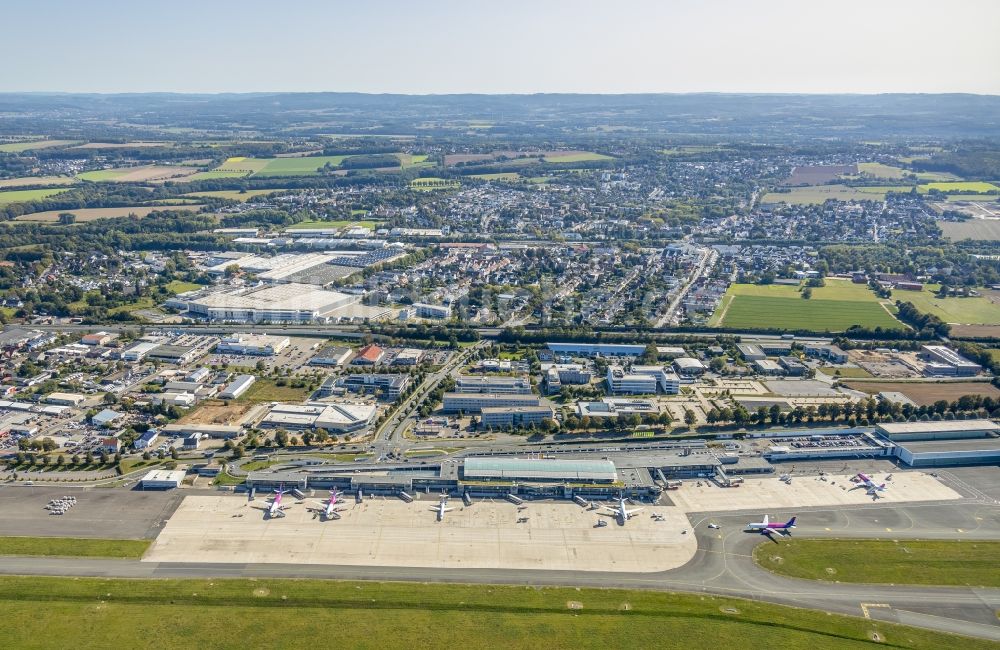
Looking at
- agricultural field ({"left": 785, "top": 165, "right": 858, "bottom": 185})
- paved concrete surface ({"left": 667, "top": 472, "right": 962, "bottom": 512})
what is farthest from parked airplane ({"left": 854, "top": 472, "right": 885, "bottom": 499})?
agricultural field ({"left": 785, "top": 165, "right": 858, "bottom": 185})

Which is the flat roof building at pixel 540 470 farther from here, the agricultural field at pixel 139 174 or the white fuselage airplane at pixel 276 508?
the agricultural field at pixel 139 174

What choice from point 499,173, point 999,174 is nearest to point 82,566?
point 499,173

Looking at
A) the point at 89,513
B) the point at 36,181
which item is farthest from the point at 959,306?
the point at 36,181

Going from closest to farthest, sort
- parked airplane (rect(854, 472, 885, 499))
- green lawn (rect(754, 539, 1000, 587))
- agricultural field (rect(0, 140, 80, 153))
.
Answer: green lawn (rect(754, 539, 1000, 587)) → parked airplane (rect(854, 472, 885, 499)) → agricultural field (rect(0, 140, 80, 153))

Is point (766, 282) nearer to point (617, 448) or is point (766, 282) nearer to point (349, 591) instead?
point (617, 448)

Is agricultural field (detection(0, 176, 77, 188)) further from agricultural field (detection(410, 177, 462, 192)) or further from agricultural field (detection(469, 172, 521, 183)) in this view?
agricultural field (detection(469, 172, 521, 183))
